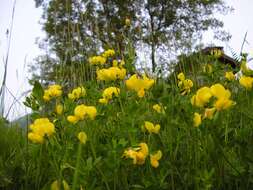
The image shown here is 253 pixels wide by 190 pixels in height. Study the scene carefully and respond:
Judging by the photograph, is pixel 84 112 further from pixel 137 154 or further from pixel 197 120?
pixel 197 120

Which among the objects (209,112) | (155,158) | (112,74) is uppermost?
(112,74)

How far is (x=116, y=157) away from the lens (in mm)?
1071

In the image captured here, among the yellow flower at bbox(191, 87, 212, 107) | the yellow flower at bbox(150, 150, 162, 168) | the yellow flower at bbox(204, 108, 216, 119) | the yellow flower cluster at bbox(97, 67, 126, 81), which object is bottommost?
the yellow flower at bbox(150, 150, 162, 168)

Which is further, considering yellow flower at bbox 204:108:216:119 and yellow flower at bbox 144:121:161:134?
yellow flower at bbox 144:121:161:134

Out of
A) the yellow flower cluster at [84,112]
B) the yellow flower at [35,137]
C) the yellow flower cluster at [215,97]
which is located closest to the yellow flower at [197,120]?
the yellow flower cluster at [215,97]

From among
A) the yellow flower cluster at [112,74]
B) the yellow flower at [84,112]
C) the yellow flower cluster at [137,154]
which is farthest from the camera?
the yellow flower cluster at [112,74]

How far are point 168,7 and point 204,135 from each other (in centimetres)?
1675

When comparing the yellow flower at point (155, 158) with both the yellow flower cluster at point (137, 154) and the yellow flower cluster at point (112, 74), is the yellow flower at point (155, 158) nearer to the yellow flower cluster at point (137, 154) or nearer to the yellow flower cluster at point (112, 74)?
the yellow flower cluster at point (137, 154)

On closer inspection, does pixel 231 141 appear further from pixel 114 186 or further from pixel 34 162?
pixel 34 162

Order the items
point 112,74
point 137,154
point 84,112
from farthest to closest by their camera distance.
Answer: point 112,74, point 84,112, point 137,154

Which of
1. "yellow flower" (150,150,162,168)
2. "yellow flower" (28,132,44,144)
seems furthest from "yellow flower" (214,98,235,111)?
"yellow flower" (28,132,44,144)

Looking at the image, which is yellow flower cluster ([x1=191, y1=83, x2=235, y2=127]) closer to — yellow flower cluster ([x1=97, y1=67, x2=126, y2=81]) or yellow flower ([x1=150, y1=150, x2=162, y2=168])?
yellow flower ([x1=150, y1=150, x2=162, y2=168])

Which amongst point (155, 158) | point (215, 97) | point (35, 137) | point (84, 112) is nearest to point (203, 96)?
point (215, 97)

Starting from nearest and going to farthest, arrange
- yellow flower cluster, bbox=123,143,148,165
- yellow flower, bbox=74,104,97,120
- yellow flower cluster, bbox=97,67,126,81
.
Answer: yellow flower cluster, bbox=123,143,148,165, yellow flower, bbox=74,104,97,120, yellow flower cluster, bbox=97,67,126,81
